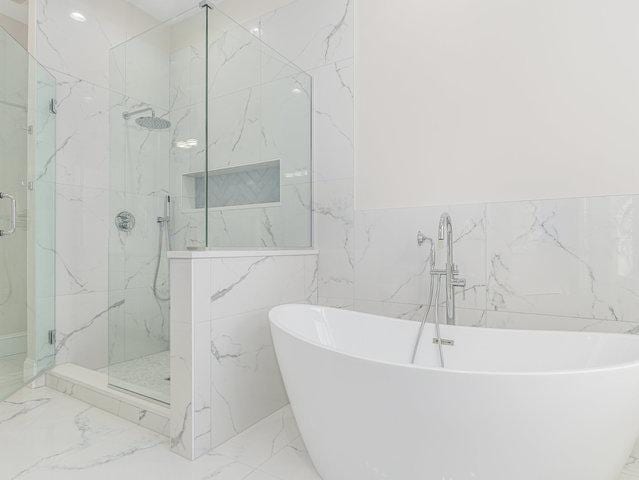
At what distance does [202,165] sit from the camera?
177 cm

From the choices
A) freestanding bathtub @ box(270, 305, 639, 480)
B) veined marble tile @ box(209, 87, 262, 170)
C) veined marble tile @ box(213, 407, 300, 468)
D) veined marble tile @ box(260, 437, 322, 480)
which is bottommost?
veined marble tile @ box(213, 407, 300, 468)

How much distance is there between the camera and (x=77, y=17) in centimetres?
267

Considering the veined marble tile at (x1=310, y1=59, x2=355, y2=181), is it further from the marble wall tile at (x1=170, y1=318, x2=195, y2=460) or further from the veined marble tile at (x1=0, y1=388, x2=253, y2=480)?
the veined marble tile at (x1=0, y1=388, x2=253, y2=480)

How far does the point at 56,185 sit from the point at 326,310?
6.64ft

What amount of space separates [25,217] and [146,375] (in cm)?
122

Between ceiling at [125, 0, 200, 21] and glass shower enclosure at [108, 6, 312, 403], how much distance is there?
0.85 m

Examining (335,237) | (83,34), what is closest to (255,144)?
(335,237)

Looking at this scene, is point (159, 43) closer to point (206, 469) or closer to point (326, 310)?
point (326, 310)

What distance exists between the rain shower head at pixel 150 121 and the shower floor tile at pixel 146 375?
4.17ft

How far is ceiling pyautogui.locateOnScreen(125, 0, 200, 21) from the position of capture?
116 inches

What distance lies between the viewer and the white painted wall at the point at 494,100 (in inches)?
66.3

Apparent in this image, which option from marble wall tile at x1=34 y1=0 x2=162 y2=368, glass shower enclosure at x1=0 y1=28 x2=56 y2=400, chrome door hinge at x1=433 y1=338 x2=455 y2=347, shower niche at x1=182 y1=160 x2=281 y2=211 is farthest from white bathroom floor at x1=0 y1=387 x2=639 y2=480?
shower niche at x1=182 y1=160 x2=281 y2=211

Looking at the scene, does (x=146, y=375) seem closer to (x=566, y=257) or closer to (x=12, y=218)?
(x=12, y=218)

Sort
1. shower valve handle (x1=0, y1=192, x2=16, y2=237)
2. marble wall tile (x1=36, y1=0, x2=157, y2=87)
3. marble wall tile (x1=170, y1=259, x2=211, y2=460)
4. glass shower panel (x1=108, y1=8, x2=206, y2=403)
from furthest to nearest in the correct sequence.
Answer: marble wall tile (x1=36, y1=0, x2=157, y2=87) → shower valve handle (x1=0, y1=192, x2=16, y2=237) → glass shower panel (x1=108, y1=8, x2=206, y2=403) → marble wall tile (x1=170, y1=259, x2=211, y2=460)
